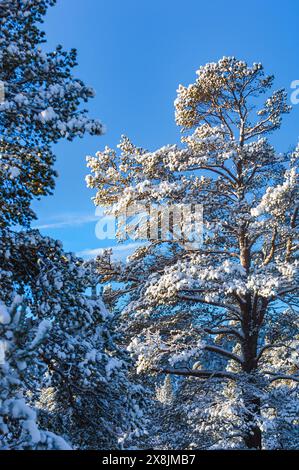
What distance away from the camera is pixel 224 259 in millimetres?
10930

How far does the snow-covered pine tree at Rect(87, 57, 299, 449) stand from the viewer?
887 cm

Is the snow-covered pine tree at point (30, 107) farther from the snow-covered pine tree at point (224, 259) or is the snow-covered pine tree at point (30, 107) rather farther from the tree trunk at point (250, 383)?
the tree trunk at point (250, 383)

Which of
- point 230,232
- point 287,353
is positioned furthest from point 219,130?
point 287,353

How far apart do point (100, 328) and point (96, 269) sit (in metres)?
5.07

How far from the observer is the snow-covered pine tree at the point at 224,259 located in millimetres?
8867

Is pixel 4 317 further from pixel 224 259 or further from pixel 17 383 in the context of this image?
pixel 224 259

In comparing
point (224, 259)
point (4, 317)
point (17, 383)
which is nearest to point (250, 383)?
point (224, 259)

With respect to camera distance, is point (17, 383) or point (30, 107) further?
point (30, 107)

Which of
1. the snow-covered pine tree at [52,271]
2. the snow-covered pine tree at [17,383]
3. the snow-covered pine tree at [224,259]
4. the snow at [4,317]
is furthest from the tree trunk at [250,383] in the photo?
the snow at [4,317]

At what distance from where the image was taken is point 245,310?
10.9 metres

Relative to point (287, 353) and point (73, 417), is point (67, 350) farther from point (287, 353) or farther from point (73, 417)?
point (287, 353)

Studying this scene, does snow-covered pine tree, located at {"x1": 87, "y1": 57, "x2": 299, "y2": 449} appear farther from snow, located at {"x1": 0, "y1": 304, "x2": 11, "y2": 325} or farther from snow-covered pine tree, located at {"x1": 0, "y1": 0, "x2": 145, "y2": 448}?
snow, located at {"x1": 0, "y1": 304, "x2": 11, "y2": 325}

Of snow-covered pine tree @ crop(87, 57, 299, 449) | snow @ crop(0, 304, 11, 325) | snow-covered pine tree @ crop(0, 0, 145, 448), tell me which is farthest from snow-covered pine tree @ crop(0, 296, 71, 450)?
snow-covered pine tree @ crop(87, 57, 299, 449)

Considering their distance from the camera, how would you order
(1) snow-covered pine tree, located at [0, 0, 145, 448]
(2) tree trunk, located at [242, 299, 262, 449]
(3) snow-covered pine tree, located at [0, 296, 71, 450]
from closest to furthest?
(3) snow-covered pine tree, located at [0, 296, 71, 450], (1) snow-covered pine tree, located at [0, 0, 145, 448], (2) tree trunk, located at [242, 299, 262, 449]
